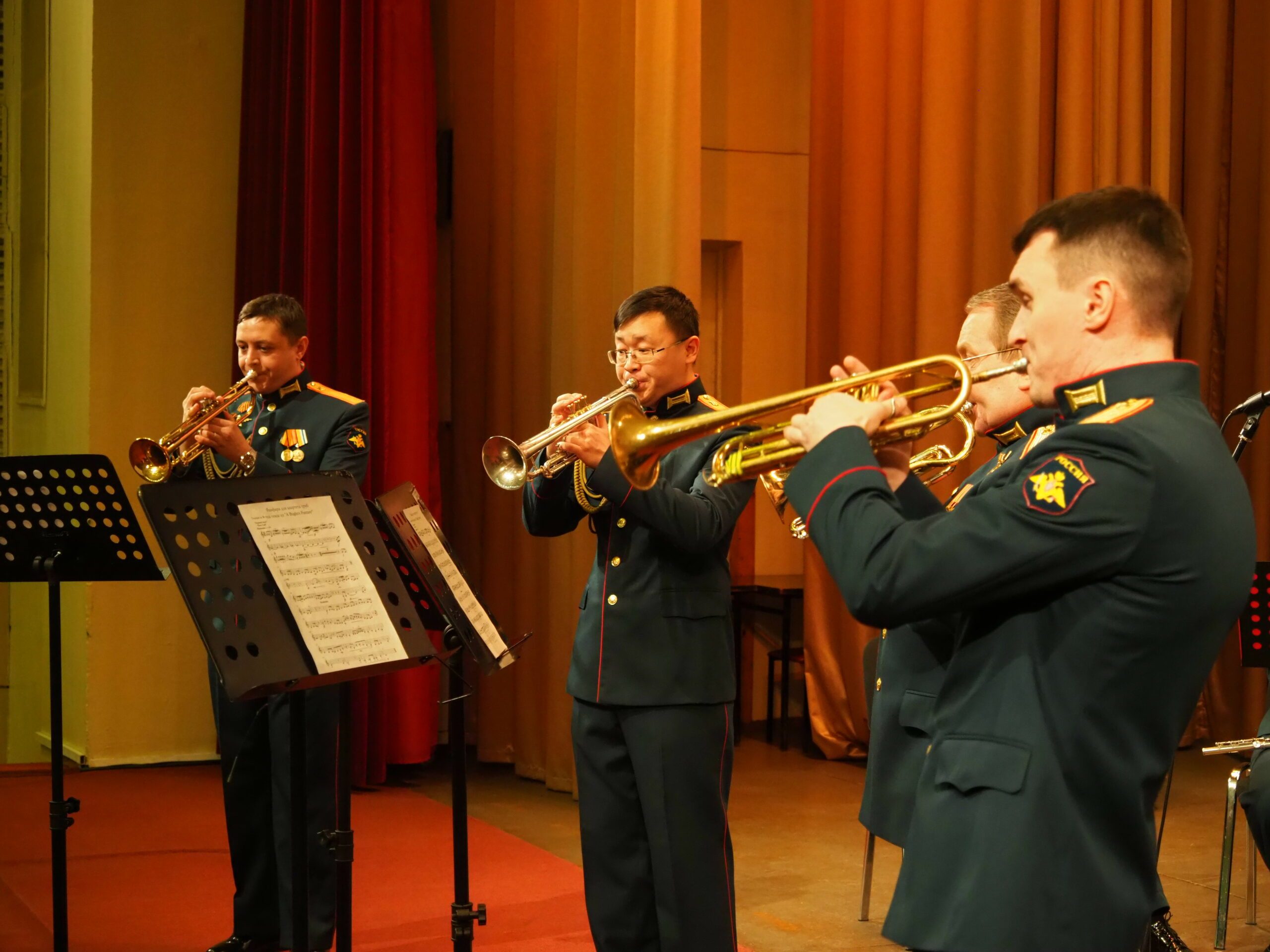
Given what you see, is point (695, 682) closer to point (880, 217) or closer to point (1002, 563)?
point (1002, 563)

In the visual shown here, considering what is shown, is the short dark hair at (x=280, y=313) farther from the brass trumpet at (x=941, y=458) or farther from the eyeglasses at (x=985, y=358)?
the eyeglasses at (x=985, y=358)

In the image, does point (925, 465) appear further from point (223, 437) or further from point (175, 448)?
point (175, 448)

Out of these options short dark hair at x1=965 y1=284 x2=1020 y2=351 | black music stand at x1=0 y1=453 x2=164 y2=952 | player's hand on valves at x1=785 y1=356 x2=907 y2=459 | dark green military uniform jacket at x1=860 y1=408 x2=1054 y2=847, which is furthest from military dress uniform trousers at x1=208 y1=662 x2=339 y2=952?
player's hand on valves at x1=785 y1=356 x2=907 y2=459

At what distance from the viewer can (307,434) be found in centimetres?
385

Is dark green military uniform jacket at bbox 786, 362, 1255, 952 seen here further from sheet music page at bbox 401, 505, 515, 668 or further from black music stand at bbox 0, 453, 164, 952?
black music stand at bbox 0, 453, 164, 952

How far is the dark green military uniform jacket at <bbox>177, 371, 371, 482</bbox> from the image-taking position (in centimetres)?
382

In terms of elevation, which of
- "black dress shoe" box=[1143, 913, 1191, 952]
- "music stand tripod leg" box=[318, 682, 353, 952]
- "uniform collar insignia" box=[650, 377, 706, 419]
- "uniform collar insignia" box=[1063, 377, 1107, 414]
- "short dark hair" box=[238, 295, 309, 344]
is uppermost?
"short dark hair" box=[238, 295, 309, 344]

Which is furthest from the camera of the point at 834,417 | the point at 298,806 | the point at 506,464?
the point at 506,464

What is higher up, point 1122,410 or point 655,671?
point 1122,410

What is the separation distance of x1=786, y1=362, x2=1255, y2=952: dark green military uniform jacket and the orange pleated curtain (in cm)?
396

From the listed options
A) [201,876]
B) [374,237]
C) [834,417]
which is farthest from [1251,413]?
[374,237]

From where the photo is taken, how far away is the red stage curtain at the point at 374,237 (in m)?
5.55

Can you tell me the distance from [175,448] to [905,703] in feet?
7.04

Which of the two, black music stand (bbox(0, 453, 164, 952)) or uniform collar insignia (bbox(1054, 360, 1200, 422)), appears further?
black music stand (bbox(0, 453, 164, 952))
